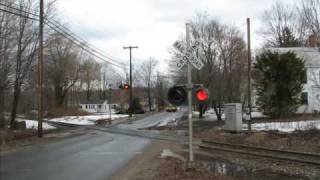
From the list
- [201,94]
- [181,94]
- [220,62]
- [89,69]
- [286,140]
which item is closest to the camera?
[201,94]

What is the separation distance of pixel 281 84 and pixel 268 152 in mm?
24911

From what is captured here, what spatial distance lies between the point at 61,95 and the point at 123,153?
222ft

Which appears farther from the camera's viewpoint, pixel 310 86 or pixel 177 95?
pixel 310 86

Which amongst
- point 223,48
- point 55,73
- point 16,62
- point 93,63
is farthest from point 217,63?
point 93,63

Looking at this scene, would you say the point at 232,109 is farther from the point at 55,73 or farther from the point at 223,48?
the point at 55,73

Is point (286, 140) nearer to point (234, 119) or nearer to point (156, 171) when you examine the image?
point (234, 119)

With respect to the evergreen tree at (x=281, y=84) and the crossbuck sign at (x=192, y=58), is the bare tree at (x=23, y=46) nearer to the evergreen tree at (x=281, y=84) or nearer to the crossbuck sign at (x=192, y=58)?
the evergreen tree at (x=281, y=84)

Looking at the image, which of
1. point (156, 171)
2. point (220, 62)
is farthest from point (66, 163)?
point (220, 62)

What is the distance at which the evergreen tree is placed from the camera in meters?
45.6

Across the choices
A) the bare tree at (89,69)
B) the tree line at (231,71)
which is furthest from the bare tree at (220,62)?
the bare tree at (89,69)

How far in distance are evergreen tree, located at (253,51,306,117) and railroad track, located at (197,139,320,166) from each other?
1982cm

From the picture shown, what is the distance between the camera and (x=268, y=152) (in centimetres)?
2183

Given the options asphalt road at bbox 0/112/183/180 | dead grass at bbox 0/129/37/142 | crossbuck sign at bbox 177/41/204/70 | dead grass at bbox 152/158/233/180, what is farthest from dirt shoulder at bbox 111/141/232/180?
dead grass at bbox 0/129/37/142

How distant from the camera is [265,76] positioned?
47062mm
